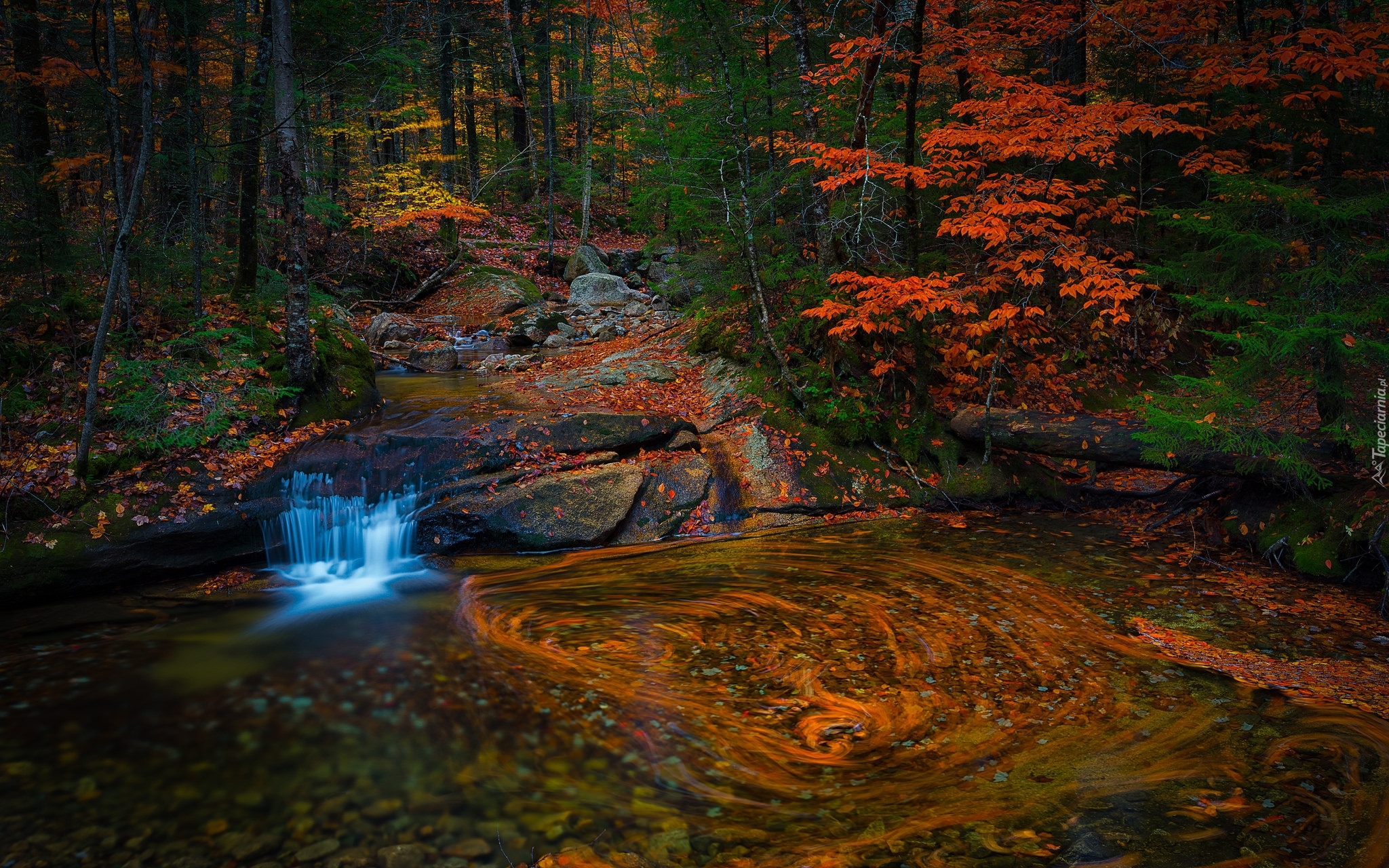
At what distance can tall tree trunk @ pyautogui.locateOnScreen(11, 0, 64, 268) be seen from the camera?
28.6 feet

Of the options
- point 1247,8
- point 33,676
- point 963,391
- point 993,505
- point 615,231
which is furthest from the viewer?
point 615,231

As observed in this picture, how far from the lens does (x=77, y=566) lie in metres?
6.84

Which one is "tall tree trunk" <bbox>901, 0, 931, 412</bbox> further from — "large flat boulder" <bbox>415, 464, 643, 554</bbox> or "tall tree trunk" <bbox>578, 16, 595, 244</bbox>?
"tall tree trunk" <bbox>578, 16, 595, 244</bbox>

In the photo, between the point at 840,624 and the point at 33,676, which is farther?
the point at 840,624

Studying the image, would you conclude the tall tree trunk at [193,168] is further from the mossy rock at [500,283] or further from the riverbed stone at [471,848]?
the riverbed stone at [471,848]

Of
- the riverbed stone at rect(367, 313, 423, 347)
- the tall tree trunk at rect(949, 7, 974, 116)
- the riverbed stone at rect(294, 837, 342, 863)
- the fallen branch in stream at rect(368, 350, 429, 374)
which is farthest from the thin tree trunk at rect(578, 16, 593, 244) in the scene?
the riverbed stone at rect(294, 837, 342, 863)

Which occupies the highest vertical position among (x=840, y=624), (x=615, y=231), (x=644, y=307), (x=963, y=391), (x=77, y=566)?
(x=615, y=231)

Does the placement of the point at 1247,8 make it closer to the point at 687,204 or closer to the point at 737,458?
the point at 687,204

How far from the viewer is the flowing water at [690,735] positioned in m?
3.49

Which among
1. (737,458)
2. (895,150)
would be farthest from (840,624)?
(895,150)

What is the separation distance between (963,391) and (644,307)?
10.2 m

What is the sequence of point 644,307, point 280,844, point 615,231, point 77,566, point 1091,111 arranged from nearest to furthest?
point 280,844 → point 77,566 → point 1091,111 → point 644,307 → point 615,231

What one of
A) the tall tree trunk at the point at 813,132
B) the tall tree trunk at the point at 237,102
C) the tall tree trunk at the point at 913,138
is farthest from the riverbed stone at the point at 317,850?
the tall tree trunk at the point at 237,102

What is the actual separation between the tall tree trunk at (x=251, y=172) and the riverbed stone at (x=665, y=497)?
758cm
